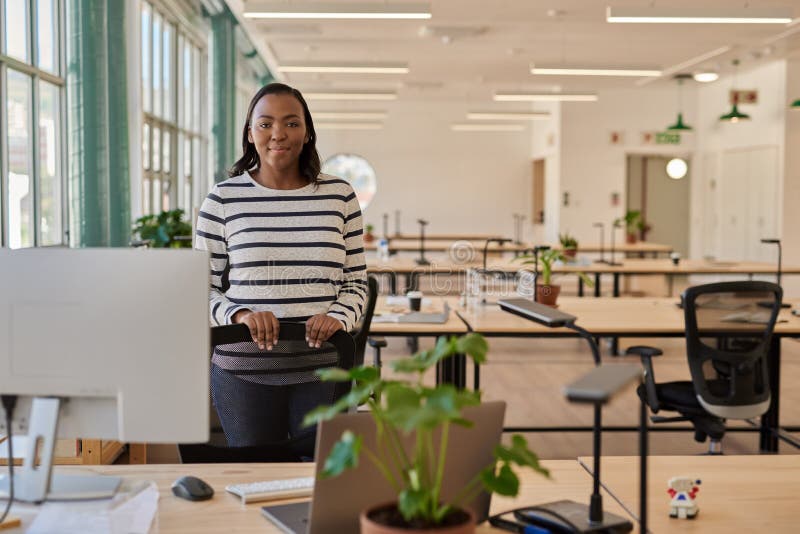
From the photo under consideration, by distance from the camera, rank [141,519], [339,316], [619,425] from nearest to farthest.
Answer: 1. [141,519]
2. [339,316]
3. [619,425]

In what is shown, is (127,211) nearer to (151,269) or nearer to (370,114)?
(151,269)

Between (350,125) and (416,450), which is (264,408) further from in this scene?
(350,125)

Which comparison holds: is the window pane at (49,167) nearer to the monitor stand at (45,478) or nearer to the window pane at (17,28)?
the window pane at (17,28)

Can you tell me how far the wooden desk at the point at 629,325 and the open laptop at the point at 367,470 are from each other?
8.36 ft

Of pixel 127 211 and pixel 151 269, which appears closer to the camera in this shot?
pixel 151 269

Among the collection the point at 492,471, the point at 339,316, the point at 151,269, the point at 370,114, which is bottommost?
the point at 492,471

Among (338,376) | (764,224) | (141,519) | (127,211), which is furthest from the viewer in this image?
(764,224)

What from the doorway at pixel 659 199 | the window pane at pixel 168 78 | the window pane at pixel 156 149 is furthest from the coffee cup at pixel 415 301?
the doorway at pixel 659 199

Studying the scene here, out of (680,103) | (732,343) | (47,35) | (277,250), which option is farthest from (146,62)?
(680,103)

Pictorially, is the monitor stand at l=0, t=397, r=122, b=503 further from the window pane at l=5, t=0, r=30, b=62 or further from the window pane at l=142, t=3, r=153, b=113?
the window pane at l=142, t=3, r=153, b=113

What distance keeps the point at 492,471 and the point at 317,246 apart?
1041 millimetres

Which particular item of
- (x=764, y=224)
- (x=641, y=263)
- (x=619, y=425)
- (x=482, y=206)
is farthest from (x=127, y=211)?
(x=482, y=206)

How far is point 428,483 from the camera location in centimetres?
131

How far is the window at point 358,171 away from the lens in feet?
61.1
